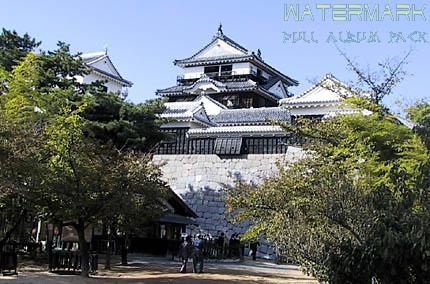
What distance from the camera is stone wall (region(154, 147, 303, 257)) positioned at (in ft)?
105

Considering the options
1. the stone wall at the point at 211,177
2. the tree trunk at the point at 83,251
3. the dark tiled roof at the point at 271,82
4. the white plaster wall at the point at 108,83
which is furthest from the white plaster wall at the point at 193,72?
the tree trunk at the point at 83,251

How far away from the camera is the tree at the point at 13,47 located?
2442 cm

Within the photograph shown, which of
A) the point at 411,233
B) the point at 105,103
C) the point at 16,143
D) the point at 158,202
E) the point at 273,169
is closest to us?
the point at 411,233

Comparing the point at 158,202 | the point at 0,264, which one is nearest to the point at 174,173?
the point at 158,202

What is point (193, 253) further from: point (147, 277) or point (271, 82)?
point (271, 82)

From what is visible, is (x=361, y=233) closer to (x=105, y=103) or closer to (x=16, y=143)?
(x=16, y=143)

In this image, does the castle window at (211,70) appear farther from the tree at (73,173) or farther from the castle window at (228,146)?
the tree at (73,173)

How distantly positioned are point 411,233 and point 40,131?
488 inches

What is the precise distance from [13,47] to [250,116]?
49.6ft

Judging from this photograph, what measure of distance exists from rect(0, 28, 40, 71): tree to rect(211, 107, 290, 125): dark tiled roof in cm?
1312

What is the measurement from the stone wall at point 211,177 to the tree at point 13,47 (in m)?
10.2

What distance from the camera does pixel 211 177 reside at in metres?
33.3

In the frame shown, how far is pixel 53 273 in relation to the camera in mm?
17125

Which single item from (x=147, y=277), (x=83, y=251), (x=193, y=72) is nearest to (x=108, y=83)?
(x=193, y=72)
